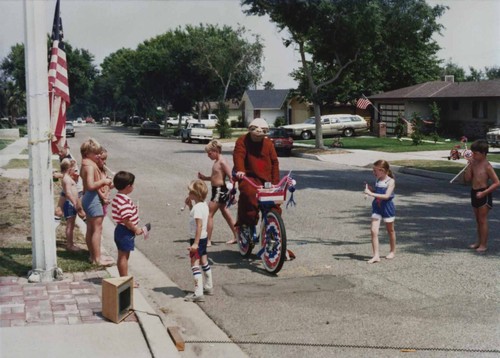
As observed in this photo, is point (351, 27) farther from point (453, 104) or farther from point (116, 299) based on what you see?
point (116, 299)

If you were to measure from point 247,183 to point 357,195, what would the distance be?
787cm

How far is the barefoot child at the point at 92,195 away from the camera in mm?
8188

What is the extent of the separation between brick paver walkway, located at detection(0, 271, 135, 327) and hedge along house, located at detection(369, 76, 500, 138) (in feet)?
117

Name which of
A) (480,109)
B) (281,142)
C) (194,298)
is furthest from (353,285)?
(480,109)

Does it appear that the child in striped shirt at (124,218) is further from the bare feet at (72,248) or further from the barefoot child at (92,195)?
the bare feet at (72,248)

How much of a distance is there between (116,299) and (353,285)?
291 centimetres

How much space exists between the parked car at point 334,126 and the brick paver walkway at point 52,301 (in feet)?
131

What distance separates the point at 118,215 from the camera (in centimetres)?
701

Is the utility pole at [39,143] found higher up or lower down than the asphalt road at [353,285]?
higher up

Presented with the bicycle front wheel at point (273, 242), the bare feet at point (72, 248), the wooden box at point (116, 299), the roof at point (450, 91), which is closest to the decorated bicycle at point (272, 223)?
the bicycle front wheel at point (273, 242)

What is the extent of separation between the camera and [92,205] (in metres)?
8.29

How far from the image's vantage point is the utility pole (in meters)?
7.18

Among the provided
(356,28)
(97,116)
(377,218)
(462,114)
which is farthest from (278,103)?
(97,116)

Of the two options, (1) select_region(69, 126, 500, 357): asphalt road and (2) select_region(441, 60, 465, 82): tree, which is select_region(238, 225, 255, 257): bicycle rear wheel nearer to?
(1) select_region(69, 126, 500, 357): asphalt road
